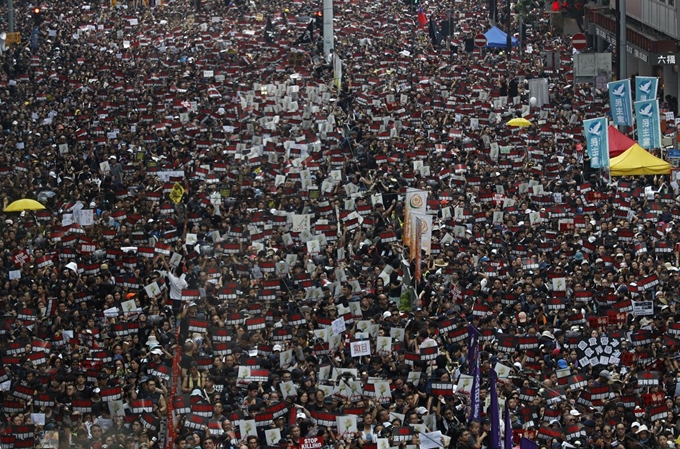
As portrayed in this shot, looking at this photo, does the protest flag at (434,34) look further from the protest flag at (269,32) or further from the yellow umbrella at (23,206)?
the yellow umbrella at (23,206)

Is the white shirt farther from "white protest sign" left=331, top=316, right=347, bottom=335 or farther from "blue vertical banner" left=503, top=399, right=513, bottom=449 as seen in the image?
"blue vertical banner" left=503, top=399, right=513, bottom=449

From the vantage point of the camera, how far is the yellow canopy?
35.2 metres

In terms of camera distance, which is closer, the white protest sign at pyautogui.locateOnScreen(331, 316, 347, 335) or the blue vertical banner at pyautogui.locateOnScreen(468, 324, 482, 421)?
the blue vertical banner at pyautogui.locateOnScreen(468, 324, 482, 421)

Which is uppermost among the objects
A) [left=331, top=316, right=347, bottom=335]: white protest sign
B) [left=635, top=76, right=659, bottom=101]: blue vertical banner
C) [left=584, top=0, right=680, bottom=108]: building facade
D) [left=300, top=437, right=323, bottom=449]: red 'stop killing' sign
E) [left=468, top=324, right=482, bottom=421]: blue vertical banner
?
[left=584, top=0, right=680, bottom=108]: building facade

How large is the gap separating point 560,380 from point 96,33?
46.9 meters

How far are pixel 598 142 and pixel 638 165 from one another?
1.03 metres

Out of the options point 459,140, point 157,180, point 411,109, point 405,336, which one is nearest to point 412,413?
point 405,336

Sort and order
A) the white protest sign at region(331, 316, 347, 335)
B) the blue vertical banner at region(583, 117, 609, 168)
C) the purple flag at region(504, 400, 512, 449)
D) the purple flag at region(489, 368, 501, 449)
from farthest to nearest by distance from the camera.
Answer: the blue vertical banner at region(583, 117, 609, 168) → the white protest sign at region(331, 316, 347, 335) → the purple flag at region(489, 368, 501, 449) → the purple flag at region(504, 400, 512, 449)

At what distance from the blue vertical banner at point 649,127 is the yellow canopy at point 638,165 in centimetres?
114

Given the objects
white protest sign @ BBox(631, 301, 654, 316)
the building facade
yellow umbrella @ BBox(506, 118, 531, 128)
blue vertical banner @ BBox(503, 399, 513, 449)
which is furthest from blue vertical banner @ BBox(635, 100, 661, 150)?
blue vertical banner @ BBox(503, 399, 513, 449)

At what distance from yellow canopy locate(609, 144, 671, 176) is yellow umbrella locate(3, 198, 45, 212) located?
40.8 ft

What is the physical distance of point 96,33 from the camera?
216ft

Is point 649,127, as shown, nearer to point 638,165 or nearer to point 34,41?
point 638,165

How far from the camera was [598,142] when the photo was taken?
35.8 m
